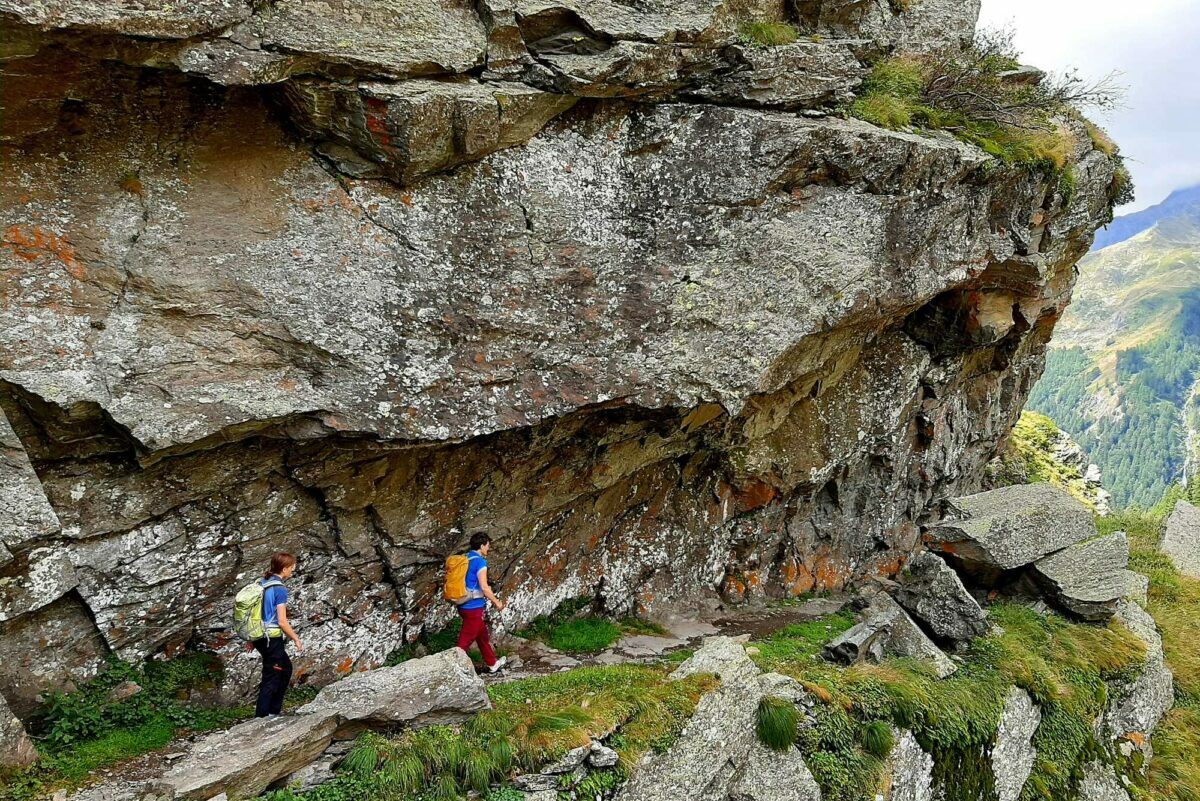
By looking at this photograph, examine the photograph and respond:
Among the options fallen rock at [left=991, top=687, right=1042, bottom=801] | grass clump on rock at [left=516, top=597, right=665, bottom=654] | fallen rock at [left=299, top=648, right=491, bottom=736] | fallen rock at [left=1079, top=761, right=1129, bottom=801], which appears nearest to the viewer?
fallen rock at [left=299, top=648, right=491, bottom=736]

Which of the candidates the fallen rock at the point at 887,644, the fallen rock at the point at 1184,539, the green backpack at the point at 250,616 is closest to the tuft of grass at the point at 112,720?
the green backpack at the point at 250,616

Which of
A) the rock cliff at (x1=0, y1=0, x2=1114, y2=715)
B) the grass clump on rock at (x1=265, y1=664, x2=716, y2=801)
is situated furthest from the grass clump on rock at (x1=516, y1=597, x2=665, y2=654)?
the grass clump on rock at (x1=265, y1=664, x2=716, y2=801)

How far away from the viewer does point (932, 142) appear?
40.9 ft

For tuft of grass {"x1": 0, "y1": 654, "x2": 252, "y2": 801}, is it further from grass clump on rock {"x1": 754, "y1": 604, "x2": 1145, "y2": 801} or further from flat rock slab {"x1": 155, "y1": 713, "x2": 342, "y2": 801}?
grass clump on rock {"x1": 754, "y1": 604, "x2": 1145, "y2": 801}

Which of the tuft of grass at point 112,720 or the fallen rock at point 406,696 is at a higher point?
the fallen rock at point 406,696

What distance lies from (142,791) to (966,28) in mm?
19532

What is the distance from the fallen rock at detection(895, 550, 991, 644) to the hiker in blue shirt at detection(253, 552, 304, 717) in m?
11.3

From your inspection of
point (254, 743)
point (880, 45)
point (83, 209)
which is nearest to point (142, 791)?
point (254, 743)

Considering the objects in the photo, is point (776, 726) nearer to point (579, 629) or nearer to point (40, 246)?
point (579, 629)

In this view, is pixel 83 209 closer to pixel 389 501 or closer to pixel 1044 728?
pixel 389 501

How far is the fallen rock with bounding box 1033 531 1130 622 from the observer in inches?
557

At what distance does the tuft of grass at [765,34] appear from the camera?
11.4 metres

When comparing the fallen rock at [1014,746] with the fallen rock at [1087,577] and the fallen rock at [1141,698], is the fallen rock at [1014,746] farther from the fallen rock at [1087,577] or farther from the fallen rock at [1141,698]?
the fallen rock at [1087,577]

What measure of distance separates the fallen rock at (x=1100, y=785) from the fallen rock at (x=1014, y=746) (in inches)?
51.4
